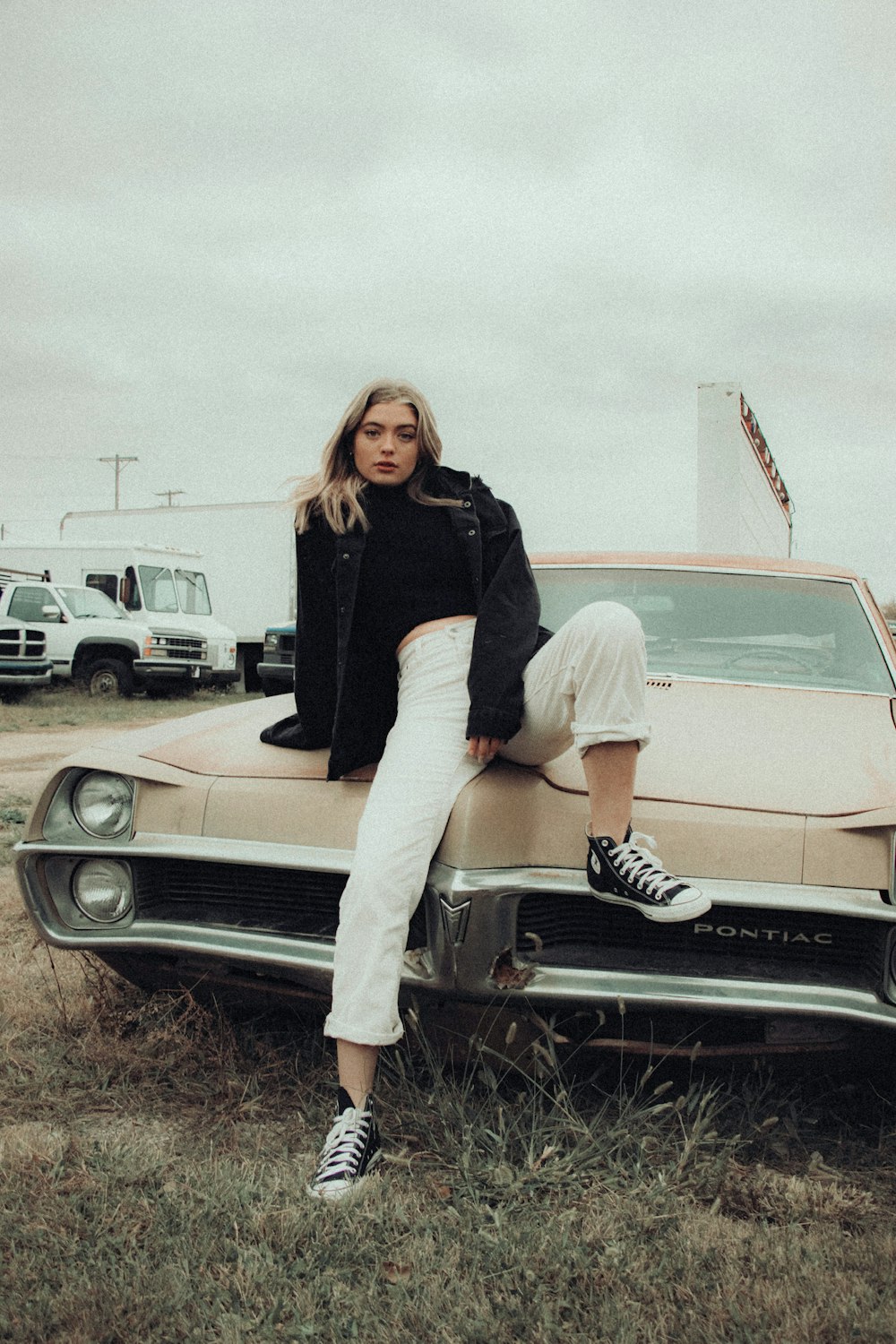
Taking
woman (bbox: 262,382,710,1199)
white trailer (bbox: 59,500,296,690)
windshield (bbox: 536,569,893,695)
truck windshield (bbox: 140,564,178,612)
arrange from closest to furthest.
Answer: woman (bbox: 262,382,710,1199) < windshield (bbox: 536,569,893,695) < truck windshield (bbox: 140,564,178,612) < white trailer (bbox: 59,500,296,690)

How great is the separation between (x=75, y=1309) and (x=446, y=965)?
0.80m

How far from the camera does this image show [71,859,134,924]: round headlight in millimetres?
2412

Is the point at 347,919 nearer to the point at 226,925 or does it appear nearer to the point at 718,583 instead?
the point at 226,925

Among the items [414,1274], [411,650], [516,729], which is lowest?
[414,1274]

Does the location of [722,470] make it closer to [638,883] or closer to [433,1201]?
[638,883]

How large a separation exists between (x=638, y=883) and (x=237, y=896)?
881 mm

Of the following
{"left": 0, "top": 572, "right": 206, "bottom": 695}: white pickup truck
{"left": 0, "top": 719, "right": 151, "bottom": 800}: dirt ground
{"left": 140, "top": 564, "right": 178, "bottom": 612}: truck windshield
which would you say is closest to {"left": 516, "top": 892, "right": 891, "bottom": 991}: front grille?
{"left": 0, "top": 719, "right": 151, "bottom": 800}: dirt ground

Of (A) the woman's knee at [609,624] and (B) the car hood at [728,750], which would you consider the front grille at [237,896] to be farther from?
(A) the woman's knee at [609,624]

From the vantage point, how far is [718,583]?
3.51 metres

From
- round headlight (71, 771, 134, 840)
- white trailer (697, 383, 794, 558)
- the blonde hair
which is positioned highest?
white trailer (697, 383, 794, 558)

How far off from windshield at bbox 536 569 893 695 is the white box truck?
12.6 metres

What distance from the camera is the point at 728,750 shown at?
7.92 ft

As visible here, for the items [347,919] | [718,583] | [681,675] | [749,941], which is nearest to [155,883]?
[347,919]

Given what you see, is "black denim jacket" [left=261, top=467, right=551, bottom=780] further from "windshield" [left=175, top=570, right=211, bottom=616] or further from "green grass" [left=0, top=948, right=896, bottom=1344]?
"windshield" [left=175, top=570, right=211, bottom=616]
